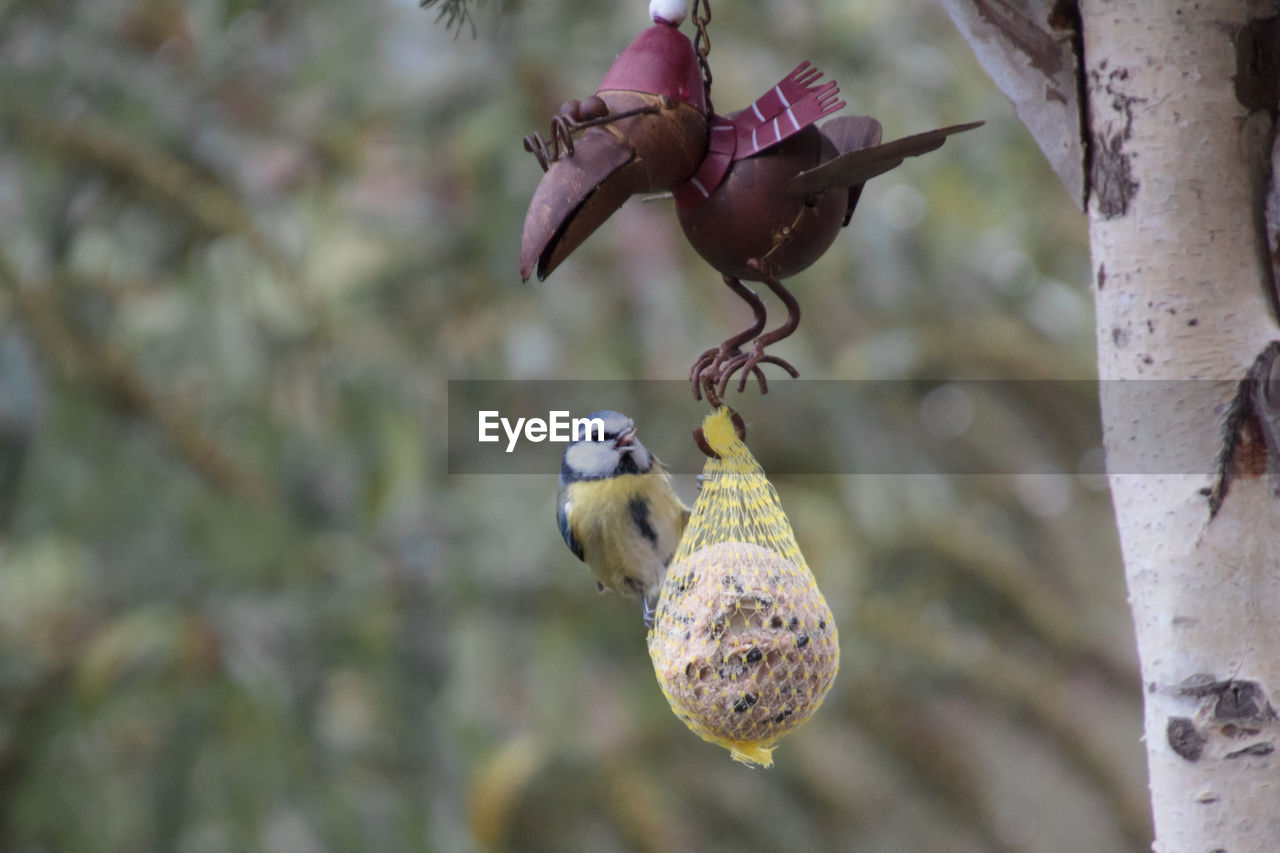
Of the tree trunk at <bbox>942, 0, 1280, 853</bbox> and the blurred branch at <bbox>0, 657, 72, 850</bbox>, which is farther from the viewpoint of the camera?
the blurred branch at <bbox>0, 657, 72, 850</bbox>

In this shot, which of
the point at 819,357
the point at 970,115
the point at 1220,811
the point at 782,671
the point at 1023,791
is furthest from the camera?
the point at 1023,791

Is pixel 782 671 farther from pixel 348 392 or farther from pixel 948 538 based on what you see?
pixel 948 538

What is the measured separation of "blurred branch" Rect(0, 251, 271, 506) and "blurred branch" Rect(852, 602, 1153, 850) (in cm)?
137

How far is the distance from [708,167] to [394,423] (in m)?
1.55

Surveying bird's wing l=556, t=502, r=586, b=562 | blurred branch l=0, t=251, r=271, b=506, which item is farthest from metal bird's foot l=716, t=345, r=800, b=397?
blurred branch l=0, t=251, r=271, b=506

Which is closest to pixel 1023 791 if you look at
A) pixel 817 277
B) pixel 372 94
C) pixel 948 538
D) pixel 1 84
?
pixel 948 538

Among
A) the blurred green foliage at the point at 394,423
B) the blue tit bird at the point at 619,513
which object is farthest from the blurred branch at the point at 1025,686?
the blue tit bird at the point at 619,513

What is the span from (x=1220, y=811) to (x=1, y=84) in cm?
221

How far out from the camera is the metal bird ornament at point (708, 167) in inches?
34.9

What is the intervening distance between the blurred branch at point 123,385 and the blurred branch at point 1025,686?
1.37 metres

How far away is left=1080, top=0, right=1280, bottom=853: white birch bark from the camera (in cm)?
84

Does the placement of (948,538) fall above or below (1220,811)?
above

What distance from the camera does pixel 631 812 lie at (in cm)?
267

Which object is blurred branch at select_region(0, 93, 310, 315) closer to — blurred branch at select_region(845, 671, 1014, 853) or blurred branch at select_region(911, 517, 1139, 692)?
blurred branch at select_region(911, 517, 1139, 692)
